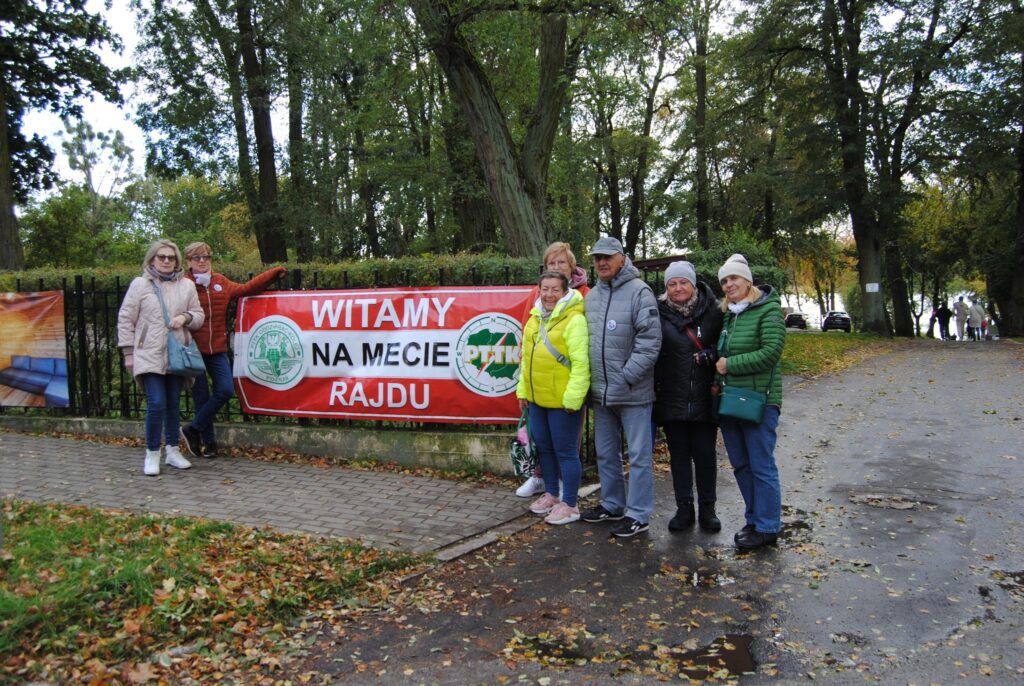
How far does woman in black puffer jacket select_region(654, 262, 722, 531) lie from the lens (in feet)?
17.0

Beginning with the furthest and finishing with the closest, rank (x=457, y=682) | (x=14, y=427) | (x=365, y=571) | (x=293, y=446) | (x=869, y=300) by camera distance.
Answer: (x=869, y=300)
(x=14, y=427)
(x=293, y=446)
(x=365, y=571)
(x=457, y=682)

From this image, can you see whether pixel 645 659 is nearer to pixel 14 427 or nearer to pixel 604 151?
pixel 14 427

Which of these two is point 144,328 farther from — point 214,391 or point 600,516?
point 600,516

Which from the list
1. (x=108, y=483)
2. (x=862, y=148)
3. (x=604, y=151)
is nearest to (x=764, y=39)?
(x=862, y=148)

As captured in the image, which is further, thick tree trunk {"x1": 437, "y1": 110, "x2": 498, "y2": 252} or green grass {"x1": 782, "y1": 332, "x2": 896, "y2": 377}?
thick tree trunk {"x1": 437, "y1": 110, "x2": 498, "y2": 252}

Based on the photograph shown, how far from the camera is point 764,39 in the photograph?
92.2 ft

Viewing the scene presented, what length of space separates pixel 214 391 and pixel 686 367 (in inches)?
182

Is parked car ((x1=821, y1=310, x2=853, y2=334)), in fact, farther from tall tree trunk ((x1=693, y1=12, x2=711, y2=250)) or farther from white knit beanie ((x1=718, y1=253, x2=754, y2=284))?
white knit beanie ((x1=718, y1=253, x2=754, y2=284))

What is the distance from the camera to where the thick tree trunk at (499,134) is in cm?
1103

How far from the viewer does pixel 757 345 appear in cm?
490

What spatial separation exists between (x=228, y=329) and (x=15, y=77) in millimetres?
19960

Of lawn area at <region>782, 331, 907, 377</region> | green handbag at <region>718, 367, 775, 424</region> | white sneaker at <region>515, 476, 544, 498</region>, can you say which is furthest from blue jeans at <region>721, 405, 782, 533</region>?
lawn area at <region>782, 331, 907, 377</region>

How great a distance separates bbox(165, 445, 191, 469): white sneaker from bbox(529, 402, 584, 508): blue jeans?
11.0 feet

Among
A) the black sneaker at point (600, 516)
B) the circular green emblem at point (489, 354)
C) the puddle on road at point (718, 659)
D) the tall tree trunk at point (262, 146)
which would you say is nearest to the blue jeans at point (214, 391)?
the circular green emblem at point (489, 354)
